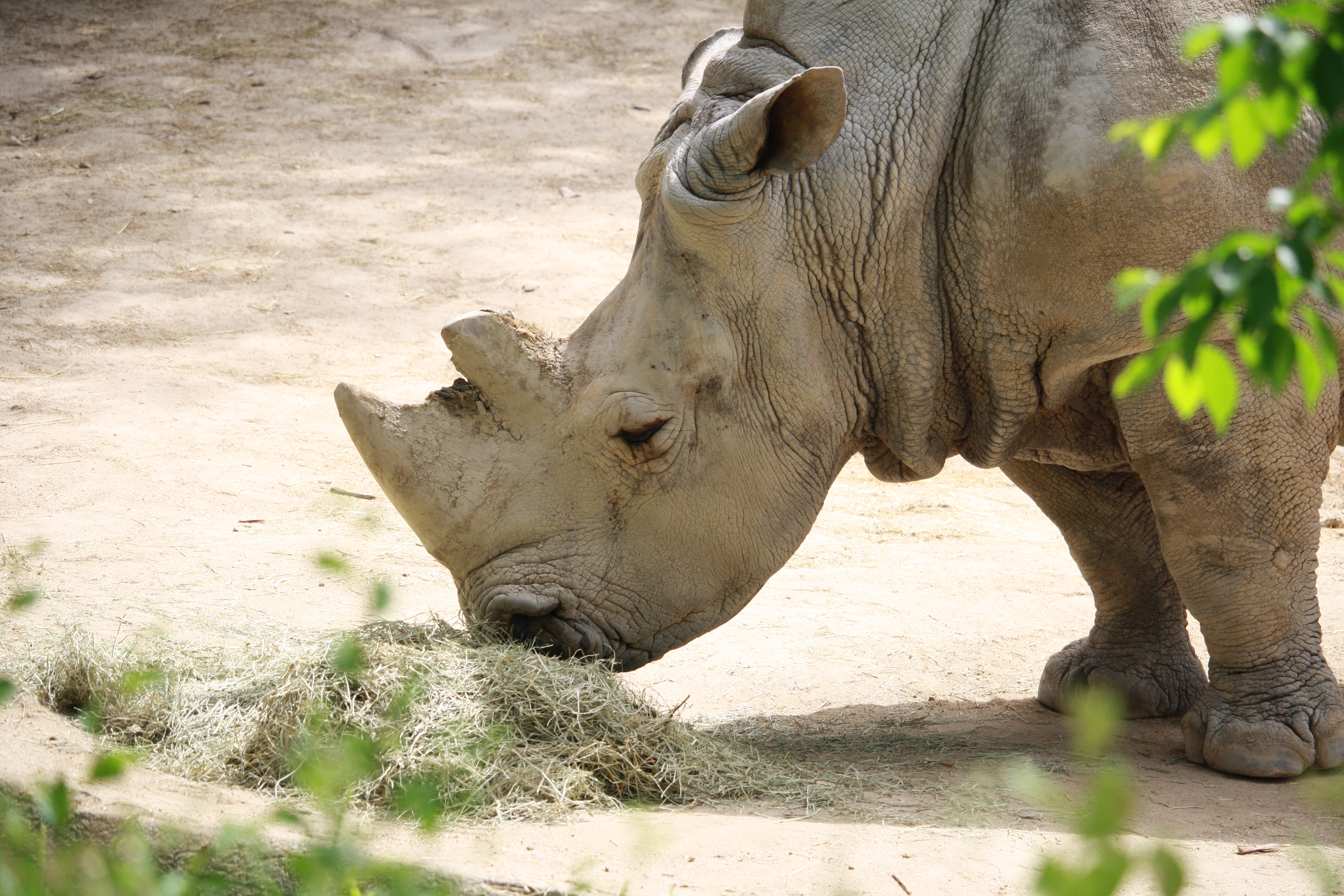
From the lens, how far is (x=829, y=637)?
6184 millimetres

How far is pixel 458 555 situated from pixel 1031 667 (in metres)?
2.82

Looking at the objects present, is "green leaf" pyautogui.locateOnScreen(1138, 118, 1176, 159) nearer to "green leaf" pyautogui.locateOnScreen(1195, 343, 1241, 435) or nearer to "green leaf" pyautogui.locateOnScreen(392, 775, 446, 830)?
"green leaf" pyautogui.locateOnScreen(1195, 343, 1241, 435)

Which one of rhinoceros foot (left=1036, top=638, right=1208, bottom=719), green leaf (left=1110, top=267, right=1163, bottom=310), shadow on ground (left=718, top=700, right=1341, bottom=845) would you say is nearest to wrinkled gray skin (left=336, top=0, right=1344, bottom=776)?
shadow on ground (left=718, top=700, right=1341, bottom=845)

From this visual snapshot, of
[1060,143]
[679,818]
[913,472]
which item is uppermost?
[1060,143]

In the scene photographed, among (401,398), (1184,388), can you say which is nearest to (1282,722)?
(401,398)

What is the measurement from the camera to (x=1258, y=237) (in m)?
1.58

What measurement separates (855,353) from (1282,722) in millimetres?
1674

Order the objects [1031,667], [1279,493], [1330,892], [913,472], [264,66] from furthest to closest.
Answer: [264,66] → [1031,667] → [913,472] → [1279,493] → [1330,892]

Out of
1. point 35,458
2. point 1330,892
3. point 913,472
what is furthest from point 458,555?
point 35,458

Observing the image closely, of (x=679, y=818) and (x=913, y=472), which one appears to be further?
(x=913, y=472)

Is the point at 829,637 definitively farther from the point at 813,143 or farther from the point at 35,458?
the point at 35,458

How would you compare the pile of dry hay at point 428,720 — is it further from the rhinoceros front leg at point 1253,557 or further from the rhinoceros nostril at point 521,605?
the rhinoceros front leg at point 1253,557

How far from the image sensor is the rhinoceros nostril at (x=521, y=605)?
13.5 feet

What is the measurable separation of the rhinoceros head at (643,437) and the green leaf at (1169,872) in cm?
272
